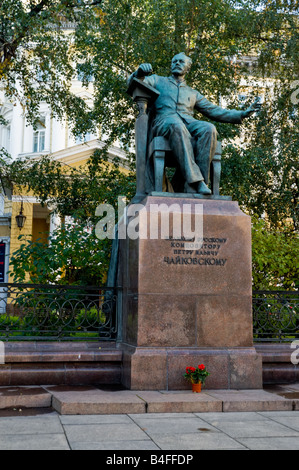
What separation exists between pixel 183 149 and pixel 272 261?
506cm

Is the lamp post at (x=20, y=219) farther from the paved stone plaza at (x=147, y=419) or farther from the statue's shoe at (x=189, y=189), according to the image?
the paved stone plaza at (x=147, y=419)

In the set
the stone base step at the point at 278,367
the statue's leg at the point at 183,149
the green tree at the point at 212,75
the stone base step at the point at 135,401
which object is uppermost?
the green tree at the point at 212,75

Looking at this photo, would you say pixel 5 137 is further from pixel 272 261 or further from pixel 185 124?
pixel 185 124

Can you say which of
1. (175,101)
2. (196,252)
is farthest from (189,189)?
(175,101)

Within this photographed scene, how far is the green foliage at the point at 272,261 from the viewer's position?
1144cm

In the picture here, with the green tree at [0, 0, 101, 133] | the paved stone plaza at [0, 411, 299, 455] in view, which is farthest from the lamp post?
the paved stone plaza at [0, 411, 299, 455]

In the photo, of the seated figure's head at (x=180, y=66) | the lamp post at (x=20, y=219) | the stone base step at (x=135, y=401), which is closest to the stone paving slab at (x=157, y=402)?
the stone base step at (x=135, y=401)

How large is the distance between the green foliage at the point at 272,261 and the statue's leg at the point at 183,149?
4.27 metres

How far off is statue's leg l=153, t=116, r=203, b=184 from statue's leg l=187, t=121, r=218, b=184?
118 mm

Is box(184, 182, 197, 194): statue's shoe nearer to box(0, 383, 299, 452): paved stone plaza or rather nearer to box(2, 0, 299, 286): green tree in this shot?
box(0, 383, 299, 452): paved stone plaza

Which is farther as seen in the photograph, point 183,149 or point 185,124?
point 185,124

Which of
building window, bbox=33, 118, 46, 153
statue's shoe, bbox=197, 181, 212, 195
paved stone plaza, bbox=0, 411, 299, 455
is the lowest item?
paved stone plaza, bbox=0, 411, 299, 455

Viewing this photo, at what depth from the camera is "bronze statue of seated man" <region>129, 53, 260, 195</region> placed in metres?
7.35

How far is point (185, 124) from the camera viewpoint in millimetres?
7754
